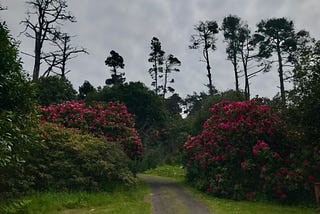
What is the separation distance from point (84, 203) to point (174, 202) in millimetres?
2857

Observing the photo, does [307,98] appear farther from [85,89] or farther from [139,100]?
[85,89]

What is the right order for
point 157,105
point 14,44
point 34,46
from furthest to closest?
point 157,105 → point 34,46 → point 14,44

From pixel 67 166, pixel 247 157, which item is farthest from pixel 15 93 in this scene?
pixel 247 157

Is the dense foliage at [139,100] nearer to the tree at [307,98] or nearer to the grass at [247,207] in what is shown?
the grass at [247,207]

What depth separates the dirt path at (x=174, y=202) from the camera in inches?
383

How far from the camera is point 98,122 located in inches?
631

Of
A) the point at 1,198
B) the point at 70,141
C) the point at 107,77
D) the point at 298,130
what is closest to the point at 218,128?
the point at 298,130

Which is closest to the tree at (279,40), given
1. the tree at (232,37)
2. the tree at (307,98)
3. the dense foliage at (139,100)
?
the tree at (232,37)

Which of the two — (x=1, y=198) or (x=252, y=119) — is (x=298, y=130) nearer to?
(x=252, y=119)

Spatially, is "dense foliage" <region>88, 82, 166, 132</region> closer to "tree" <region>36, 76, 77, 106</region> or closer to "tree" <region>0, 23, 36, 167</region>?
"tree" <region>36, 76, 77, 106</region>

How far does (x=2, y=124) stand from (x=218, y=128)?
939cm

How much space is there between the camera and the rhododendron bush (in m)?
11.0

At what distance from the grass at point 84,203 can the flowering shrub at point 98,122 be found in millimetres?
4006

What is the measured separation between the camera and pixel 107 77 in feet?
112
